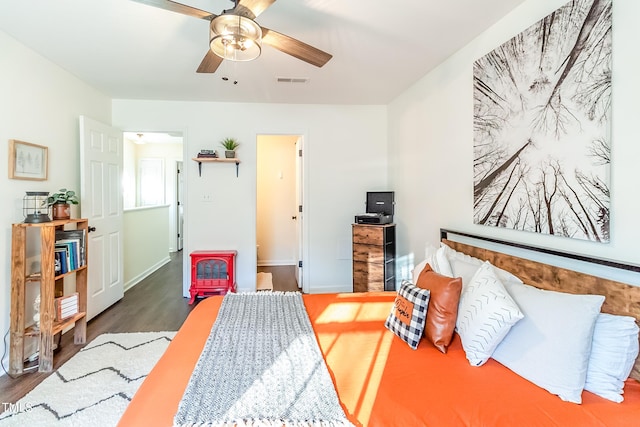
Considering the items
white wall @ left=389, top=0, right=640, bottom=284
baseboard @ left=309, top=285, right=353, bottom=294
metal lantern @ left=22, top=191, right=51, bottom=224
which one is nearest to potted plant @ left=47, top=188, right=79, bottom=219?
metal lantern @ left=22, top=191, right=51, bottom=224

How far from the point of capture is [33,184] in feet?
8.10

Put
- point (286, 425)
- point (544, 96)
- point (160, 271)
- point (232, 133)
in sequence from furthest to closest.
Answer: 1. point (160, 271)
2. point (232, 133)
3. point (544, 96)
4. point (286, 425)

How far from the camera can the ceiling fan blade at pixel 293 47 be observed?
169 cm

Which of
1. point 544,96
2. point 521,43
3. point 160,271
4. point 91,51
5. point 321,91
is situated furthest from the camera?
point 160,271

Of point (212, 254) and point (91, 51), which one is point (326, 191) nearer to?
point (212, 254)

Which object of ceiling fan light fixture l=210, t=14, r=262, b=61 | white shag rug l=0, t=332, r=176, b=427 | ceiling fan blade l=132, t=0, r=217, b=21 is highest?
ceiling fan blade l=132, t=0, r=217, b=21

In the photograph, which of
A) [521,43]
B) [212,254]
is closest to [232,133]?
[212,254]

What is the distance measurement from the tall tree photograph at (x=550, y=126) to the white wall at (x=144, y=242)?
4402 millimetres

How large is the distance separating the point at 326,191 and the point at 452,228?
1.83 m

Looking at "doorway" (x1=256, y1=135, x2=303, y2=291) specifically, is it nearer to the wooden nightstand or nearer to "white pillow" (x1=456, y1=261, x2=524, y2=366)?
the wooden nightstand

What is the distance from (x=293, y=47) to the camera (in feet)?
5.88

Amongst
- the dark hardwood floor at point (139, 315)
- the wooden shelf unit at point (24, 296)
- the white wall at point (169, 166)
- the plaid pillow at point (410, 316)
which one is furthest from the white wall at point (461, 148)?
the white wall at point (169, 166)

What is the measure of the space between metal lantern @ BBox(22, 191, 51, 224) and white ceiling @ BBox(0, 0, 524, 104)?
3.91 feet

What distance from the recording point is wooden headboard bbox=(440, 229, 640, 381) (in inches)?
49.0
